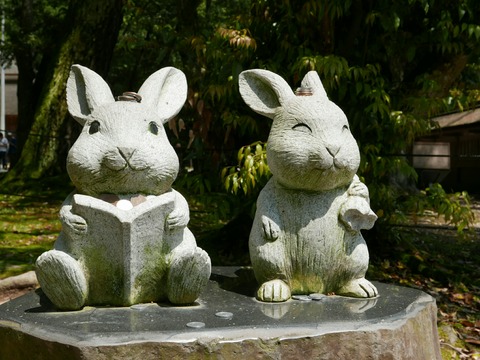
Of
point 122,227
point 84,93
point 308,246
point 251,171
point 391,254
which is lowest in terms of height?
point 391,254

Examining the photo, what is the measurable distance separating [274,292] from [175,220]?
0.64 metres

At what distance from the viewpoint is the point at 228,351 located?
2.82 m

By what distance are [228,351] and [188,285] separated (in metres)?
0.56

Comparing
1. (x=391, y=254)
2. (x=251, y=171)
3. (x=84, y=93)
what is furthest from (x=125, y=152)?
(x=391, y=254)

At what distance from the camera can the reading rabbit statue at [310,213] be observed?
3.46 metres

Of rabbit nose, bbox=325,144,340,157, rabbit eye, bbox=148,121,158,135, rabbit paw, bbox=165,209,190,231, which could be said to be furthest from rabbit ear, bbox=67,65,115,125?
rabbit nose, bbox=325,144,340,157

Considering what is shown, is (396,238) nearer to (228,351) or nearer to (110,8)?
(228,351)

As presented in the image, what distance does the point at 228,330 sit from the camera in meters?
2.89

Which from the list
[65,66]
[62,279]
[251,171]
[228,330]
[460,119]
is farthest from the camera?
[460,119]

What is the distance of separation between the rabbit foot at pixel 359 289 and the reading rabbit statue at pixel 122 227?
0.79 m

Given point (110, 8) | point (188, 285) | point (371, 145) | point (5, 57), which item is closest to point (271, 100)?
point (188, 285)

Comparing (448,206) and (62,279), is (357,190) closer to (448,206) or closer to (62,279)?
(62,279)

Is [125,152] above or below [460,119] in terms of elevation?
below

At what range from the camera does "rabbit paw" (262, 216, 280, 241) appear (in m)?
3.52
